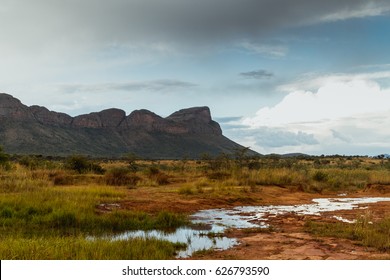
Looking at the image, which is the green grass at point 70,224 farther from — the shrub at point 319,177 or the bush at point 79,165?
the shrub at point 319,177

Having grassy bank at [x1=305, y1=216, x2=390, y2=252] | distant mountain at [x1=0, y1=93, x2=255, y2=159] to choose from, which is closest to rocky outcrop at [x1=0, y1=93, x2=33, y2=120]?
distant mountain at [x1=0, y1=93, x2=255, y2=159]

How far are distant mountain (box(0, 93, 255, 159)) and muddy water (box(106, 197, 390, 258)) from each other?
73412 millimetres

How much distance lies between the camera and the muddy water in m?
10.7

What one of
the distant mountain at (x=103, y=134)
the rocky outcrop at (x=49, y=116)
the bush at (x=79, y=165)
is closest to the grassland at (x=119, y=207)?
the bush at (x=79, y=165)

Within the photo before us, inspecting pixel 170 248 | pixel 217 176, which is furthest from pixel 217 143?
pixel 170 248

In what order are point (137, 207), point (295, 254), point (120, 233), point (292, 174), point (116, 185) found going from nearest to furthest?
1. point (295, 254)
2. point (120, 233)
3. point (137, 207)
4. point (116, 185)
5. point (292, 174)

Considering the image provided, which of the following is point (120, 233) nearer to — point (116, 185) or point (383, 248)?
point (383, 248)

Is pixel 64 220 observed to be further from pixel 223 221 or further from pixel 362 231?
pixel 362 231

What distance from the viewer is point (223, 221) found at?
1454 centimetres

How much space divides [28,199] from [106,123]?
462 feet

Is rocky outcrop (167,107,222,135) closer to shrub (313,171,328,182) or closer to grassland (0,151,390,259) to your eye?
shrub (313,171,328,182)

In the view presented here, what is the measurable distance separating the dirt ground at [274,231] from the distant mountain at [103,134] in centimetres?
7126

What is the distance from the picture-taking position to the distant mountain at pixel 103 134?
97812 millimetres

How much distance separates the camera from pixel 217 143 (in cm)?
14662
